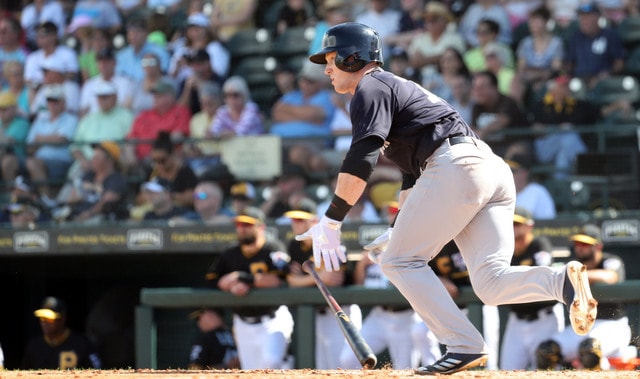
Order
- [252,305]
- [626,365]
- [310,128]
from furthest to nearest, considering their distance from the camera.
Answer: [310,128], [252,305], [626,365]

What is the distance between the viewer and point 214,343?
921cm

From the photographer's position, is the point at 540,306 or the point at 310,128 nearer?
the point at 540,306

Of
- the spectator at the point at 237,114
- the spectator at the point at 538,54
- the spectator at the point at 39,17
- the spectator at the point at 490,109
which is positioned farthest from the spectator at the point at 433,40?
the spectator at the point at 39,17

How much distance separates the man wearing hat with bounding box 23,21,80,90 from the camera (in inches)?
511

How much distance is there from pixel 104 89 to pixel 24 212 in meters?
1.72

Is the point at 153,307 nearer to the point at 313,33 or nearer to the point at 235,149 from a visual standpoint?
the point at 235,149

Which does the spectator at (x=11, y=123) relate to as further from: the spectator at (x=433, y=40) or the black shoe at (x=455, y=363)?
the black shoe at (x=455, y=363)

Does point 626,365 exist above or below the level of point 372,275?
below

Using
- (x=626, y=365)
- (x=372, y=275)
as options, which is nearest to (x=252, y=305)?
(x=372, y=275)

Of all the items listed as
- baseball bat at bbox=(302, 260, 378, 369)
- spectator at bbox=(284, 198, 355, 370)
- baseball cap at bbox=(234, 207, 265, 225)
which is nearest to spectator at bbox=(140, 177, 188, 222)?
baseball cap at bbox=(234, 207, 265, 225)

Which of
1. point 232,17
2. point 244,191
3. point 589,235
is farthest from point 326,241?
point 232,17

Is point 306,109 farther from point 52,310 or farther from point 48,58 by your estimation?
point 48,58

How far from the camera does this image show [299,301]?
352 inches

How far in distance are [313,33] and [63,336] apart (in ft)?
14.1
